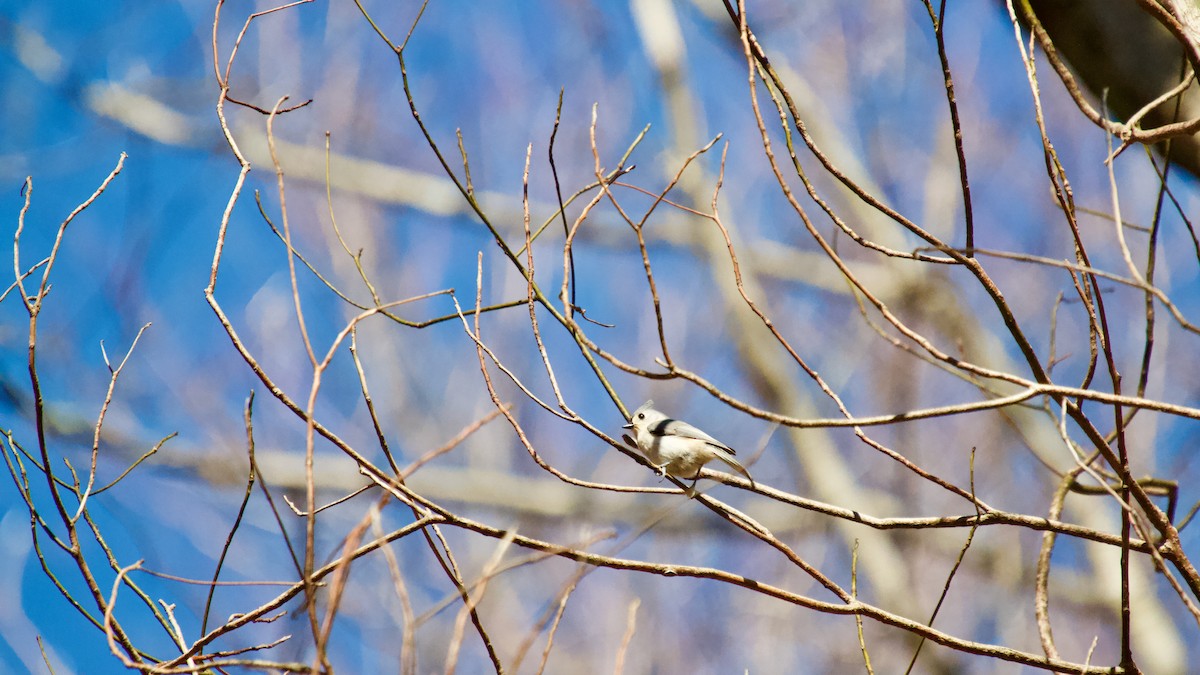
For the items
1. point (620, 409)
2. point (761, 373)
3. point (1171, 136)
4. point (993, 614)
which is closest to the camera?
point (1171, 136)

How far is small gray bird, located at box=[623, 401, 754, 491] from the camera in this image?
95.3 inches

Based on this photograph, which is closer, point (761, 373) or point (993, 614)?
point (761, 373)

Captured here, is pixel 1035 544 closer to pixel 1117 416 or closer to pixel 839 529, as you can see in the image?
pixel 839 529

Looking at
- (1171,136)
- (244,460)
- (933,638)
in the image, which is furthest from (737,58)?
(933,638)

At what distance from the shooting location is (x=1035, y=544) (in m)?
7.71

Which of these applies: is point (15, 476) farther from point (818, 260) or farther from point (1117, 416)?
point (818, 260)

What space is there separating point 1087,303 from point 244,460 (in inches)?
255

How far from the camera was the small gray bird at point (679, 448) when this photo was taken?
7.95ft

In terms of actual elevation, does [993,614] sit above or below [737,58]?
below

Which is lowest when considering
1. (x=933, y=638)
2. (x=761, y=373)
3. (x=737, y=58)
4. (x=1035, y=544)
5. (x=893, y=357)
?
(x=933, y=638)

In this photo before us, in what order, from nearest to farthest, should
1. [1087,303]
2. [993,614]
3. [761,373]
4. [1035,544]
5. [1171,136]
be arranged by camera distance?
1. [1087,303]
2. [1171,136]
3. [761,373]
4. [993,614]
5. [1035,544]

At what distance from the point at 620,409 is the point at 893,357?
6761 millimetres

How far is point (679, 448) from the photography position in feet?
8.13

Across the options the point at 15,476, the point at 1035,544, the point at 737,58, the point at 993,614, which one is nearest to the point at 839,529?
the point at 993,614
